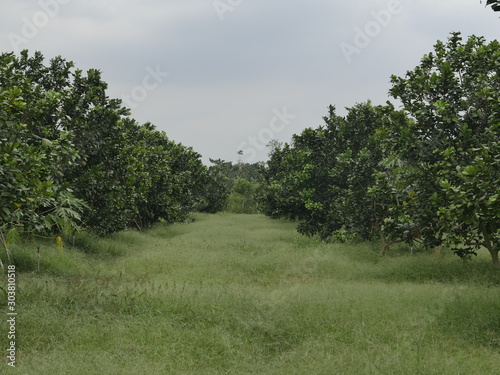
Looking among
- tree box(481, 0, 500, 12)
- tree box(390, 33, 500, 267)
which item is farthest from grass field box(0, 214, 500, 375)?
tree box(481, 0, 500, 12)

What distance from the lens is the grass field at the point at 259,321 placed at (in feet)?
22.2

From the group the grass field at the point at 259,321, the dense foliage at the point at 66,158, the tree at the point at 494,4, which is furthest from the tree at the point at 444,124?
the dense foliage at the point at 66,158

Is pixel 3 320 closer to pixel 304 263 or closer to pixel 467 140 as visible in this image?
pixel 304 263

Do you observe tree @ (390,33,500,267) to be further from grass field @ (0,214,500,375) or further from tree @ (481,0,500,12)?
A: tree @ (481,0,500,12)

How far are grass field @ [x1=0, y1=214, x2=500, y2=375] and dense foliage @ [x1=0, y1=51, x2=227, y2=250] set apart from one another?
1833mm

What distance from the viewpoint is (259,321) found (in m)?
8.75

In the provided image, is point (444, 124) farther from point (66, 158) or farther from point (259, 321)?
point (66, 158)

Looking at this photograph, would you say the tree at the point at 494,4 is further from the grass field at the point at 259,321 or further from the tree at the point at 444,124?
the tree at the point at 444,124

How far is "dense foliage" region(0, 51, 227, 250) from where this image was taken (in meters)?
9.36

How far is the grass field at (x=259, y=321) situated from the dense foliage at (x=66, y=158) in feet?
6.01

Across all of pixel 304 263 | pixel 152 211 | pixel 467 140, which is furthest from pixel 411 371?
pixel 152 211

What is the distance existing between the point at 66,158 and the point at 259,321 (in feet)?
23.2

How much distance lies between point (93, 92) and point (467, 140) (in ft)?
43.2

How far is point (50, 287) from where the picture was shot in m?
10.3
